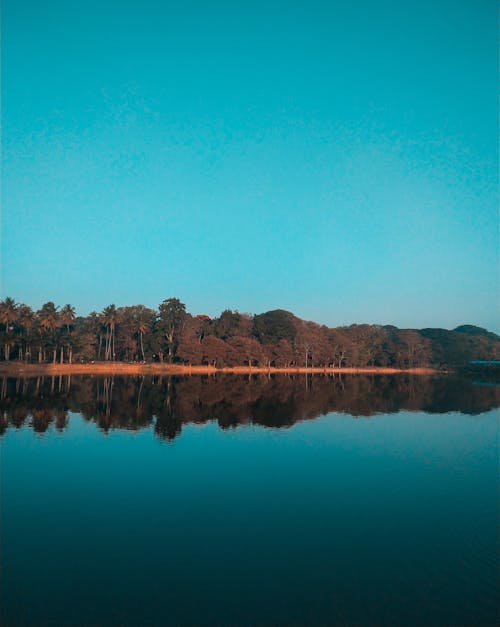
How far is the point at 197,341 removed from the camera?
104m

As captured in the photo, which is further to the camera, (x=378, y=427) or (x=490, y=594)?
(x=378, y=427)

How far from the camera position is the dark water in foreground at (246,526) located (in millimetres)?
9570

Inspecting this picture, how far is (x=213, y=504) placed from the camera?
1586cm

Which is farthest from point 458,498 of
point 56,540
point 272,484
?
point 56,540

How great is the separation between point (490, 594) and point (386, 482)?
360 inches

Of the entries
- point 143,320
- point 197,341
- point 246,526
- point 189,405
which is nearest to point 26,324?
point 143,320

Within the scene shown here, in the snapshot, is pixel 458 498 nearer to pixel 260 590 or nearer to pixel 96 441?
pixel 260 590

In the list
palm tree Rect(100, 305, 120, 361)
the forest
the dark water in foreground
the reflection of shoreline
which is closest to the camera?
the dark water in foreground

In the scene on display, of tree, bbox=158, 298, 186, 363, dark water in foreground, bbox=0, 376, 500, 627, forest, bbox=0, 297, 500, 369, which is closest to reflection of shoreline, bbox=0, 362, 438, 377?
forest, bbox=0, 297, 500, 369

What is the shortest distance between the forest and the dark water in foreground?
218 ft

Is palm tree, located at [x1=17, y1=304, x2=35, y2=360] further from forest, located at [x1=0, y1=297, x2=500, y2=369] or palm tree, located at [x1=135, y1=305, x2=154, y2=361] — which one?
palm tree, located at [x1=135, y1=305, x2=154, y2=361]

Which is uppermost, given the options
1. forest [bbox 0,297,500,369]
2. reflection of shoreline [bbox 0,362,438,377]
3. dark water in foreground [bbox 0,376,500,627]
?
forest [bbox 0,297,500,369]

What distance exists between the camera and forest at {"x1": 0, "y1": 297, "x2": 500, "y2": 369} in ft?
298

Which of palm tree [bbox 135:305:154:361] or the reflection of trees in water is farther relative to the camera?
palm tree [bbox 135:305:154:361]
